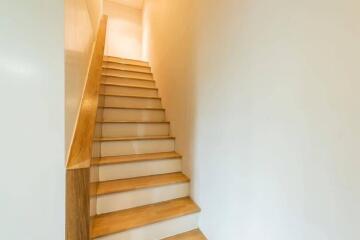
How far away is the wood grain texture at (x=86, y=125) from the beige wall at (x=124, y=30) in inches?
125

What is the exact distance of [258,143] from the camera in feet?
3.57

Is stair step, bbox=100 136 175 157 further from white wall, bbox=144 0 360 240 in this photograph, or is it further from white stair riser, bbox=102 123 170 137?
white wall, bbox=144 0 360 240

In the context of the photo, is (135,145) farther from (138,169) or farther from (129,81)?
(129,81)

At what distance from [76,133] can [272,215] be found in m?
1.16

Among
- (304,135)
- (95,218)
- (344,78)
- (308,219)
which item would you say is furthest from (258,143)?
(95,218)

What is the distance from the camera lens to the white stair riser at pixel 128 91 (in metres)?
2.67

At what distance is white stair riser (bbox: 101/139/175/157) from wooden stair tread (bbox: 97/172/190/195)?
0.33 metres

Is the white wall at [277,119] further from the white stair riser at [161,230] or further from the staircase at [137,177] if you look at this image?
the staircase at [137,177]

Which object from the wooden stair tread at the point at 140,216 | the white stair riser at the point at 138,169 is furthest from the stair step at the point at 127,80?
the wooden stair tread at the point at 140,216

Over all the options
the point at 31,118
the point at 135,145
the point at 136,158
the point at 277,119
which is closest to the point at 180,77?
the point at 135,145

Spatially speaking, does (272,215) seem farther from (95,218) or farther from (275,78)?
(95,218)

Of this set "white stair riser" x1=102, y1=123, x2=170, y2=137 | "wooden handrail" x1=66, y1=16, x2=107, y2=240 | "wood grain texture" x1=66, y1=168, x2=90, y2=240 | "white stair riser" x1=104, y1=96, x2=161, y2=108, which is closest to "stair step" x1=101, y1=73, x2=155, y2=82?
"white stair riser" x1=104, y1=96, x2=161, y2=108

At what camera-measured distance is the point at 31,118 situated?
885 millimetres

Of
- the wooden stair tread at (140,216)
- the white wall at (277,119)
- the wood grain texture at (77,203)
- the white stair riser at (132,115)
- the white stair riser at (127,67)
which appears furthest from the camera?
the white stair riser at (127,67)
